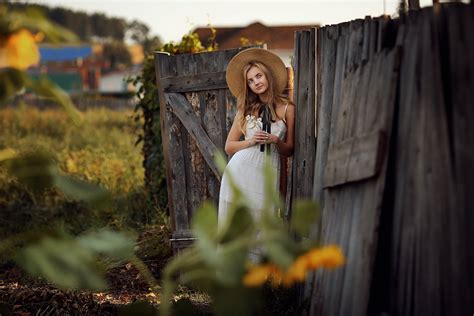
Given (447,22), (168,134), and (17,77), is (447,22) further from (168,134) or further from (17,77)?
(168,134)

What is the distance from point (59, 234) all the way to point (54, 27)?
2.11 feet

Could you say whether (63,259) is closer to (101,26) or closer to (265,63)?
(265,63)

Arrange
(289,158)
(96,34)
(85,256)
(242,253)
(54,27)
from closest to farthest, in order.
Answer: (242,253) < (85,256) < (54,27) < (289,158) < (96,34)

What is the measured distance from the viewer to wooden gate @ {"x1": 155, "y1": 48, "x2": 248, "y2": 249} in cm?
639

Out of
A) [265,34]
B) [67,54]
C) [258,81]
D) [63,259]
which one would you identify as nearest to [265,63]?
[258,81]

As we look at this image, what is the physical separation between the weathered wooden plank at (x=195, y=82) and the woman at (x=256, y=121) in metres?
0.73

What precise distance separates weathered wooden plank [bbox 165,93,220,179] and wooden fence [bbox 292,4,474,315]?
253 centimetres

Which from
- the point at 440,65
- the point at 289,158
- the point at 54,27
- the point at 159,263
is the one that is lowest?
the point at 159,263

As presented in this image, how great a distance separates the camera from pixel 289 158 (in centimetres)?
570

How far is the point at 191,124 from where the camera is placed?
6477mm

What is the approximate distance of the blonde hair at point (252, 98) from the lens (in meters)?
5.40

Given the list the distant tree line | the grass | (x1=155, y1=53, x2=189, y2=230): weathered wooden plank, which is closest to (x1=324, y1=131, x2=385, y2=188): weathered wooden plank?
(x1=155, y1=53, x2=189, y2=230): weathered wooden plank

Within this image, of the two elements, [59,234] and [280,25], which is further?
[280,25]

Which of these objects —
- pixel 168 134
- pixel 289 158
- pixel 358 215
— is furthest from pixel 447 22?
pixel 168 134
